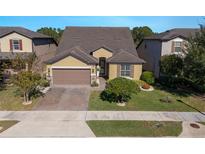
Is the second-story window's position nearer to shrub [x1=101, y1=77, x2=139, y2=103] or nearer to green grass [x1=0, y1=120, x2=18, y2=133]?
green grass [x1=0, y1=120, x2=18, y2=133]

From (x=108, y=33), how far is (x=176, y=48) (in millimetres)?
9498

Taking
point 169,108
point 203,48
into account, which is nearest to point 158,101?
point 169,108

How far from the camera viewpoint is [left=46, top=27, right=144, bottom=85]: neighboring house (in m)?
20.7

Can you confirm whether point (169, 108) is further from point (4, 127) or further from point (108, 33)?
point (108, 33)

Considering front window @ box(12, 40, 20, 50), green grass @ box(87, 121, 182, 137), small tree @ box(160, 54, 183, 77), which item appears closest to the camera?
green grass @ box(87, 121, 182, 137)

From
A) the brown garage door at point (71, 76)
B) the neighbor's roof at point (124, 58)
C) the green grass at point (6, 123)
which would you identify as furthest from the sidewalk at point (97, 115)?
the neighbor's roof at point (124, 58)

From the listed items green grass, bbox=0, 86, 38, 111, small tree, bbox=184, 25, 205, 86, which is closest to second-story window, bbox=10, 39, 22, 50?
green grass, bbox=0, 86, 38, 111

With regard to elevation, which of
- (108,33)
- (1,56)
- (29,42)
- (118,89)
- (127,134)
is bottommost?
(127,134)

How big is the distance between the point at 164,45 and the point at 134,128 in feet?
46.6

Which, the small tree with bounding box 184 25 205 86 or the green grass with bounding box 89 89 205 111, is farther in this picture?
the small tree with bounding box 184 25 205 86

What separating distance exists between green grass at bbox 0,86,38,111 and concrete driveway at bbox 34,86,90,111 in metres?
1.02

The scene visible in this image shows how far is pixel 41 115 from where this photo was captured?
42.9 feet

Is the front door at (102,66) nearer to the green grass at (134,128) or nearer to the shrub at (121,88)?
the shrub at (121,88)

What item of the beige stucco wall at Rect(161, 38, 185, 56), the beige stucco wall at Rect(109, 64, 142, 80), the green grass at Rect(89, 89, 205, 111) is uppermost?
the beige stucco wall at Rect(161, 38, 185, 56)
